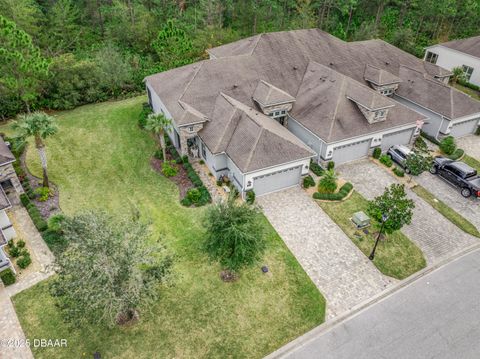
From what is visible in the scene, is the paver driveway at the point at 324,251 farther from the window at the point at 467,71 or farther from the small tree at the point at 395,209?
the window at the point at 467,71

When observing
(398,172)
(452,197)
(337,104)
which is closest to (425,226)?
(452,197)

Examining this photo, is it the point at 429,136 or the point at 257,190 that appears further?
the point at 429,136

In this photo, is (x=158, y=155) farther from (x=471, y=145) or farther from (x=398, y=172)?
(x=471, y=145)

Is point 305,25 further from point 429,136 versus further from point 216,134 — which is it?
point 216,134

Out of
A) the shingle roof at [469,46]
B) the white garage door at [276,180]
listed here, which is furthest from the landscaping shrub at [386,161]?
the shingle roof at [469,46]

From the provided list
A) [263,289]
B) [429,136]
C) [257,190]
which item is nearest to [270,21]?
[429,136]

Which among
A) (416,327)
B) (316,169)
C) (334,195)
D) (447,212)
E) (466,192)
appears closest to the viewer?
(416,327)

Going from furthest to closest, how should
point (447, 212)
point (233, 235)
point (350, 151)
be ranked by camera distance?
1. point (350, 151)
2. point (447, 212)
3. point (233, 235)
